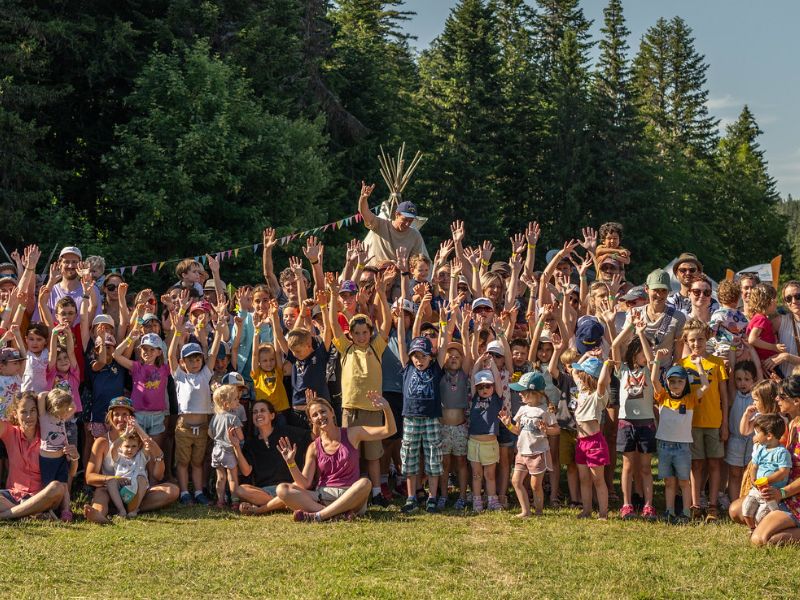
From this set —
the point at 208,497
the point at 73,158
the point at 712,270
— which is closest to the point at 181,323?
the point at 208,497

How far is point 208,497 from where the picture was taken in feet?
28.6

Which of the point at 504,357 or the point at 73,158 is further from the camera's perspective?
the point at 73,158

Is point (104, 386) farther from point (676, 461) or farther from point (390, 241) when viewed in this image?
point (676, 461)

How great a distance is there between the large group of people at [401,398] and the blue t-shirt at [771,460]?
2 centimetres

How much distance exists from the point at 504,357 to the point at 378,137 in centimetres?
2402

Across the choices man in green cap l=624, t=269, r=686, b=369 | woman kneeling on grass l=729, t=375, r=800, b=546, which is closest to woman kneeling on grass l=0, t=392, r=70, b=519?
man in green cap l=624, t=269, r=686, b=369

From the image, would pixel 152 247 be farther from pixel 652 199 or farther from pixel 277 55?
pixel 652 199

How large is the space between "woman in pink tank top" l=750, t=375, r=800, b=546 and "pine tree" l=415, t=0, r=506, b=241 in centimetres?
2527

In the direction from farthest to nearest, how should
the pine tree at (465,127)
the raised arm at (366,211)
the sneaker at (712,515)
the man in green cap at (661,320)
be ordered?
the pine tree at (465,127) < the raised arm at (366,211) < the man in green cap at (661,320) < the sneaker at (712,515)

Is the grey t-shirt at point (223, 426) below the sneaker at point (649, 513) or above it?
above

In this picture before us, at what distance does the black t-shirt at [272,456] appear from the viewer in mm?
8492

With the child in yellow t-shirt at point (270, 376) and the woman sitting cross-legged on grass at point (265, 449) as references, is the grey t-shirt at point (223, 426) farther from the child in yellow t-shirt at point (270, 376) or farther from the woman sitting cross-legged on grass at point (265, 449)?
the child in yellow t-shirt at point (270, 376)

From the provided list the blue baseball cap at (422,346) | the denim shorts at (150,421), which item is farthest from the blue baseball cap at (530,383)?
the denim shorts at (150,421)

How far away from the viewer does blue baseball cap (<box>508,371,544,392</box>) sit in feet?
25.7
